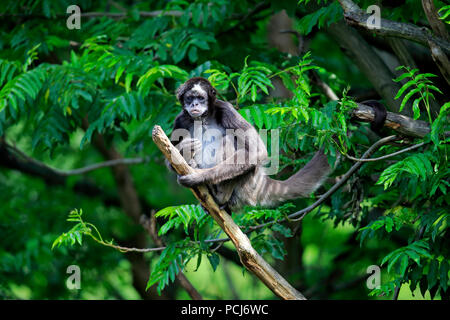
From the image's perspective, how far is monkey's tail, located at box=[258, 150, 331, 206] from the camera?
723cm

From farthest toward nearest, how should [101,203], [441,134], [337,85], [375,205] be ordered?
1. [101,203]
2. [337,85]
3. [375,205]
4. [441,134]

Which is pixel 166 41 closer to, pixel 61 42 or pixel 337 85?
pixel 61 42

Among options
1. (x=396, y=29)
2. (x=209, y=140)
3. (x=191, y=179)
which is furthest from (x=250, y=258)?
(x=396, y=29)

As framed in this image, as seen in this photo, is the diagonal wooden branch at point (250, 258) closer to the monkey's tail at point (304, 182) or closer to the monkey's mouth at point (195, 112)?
the monkey's mouth at point (195, 112)

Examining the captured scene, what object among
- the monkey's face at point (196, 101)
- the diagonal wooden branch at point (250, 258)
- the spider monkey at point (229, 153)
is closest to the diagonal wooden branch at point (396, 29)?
the spider monkey at point (229, 153)

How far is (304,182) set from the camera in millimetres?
7246

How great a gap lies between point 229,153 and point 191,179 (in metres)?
0.84

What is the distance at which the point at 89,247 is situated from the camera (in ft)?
42.2

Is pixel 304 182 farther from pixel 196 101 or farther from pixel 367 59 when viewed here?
pixel 367 59

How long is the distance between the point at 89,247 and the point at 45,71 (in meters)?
5.59
